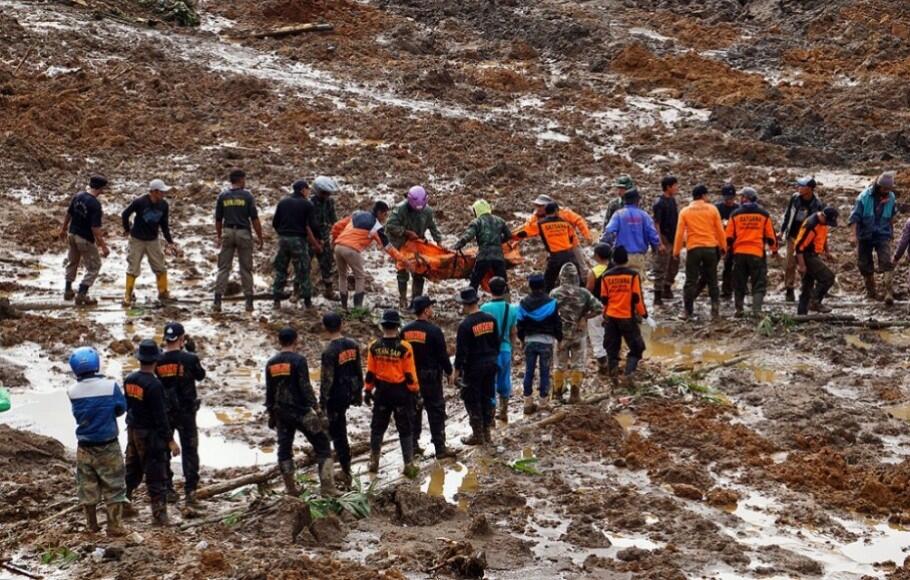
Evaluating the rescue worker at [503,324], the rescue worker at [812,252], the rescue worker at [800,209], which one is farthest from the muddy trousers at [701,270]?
the rescue worker at [503,324]

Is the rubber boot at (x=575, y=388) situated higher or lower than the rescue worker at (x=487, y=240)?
lower

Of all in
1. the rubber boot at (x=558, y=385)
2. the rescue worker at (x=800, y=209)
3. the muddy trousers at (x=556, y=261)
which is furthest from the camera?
the rescue worker at (x=800, y=209)

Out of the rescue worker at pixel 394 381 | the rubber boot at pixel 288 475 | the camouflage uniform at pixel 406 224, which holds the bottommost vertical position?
A: the rubber boot at pixel 288 475

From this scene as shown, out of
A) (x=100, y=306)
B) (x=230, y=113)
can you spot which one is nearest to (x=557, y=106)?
(x=230, y=113)

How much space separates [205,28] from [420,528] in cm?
2714

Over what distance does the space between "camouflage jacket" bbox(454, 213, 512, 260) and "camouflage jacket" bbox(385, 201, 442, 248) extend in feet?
2.75

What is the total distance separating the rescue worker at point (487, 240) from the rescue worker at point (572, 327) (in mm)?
2392

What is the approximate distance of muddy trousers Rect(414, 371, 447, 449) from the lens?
1163cm

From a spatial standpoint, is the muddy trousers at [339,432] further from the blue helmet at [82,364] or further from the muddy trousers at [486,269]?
the muddy trousers at [486,269]

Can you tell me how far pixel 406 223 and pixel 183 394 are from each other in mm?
6161

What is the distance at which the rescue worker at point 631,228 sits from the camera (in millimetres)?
15531

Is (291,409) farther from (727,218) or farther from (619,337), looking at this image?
(727,218)

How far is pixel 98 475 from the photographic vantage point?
988 cm

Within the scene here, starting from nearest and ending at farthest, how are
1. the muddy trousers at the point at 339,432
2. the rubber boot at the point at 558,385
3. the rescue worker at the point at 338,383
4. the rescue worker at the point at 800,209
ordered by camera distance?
the rescue worker at the point at 338,383, the muddy trousers at the point at 339,432, the rubber boot at the point at 558,385, the rescue worker at the point at 800,209
